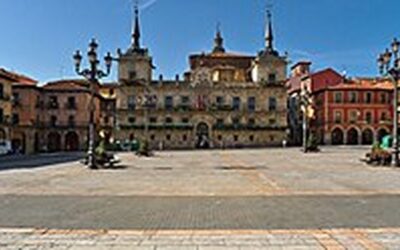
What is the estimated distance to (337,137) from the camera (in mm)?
73000

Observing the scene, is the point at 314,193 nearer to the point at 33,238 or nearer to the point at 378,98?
the point at 33,238

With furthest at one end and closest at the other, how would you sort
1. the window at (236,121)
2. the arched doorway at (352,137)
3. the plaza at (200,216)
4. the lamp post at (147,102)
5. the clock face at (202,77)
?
1. the arched doorway at (352,137)
2. the clock face at (202,77)
3. the window at (236,121)
4. the lamp post at (147,102)
5. the plaza at (200,216)

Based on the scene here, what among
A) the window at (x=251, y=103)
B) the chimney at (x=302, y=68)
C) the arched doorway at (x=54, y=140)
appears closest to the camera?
the arched doorway at (x=54, y=140)

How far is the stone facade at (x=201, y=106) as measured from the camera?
67625 mm

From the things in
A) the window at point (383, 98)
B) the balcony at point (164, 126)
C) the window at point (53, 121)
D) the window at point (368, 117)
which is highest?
the window at point (383, 98)

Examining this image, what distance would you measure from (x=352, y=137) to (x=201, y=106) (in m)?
24.1

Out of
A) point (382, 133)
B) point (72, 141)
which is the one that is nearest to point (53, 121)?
point (72, 141)

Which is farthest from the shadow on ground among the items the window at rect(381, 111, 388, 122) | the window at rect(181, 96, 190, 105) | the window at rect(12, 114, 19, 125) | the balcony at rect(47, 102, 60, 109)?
the window at rect(381, 111, 388, 122)

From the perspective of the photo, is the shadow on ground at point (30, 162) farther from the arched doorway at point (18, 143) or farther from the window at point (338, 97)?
the window at point (338, 97)

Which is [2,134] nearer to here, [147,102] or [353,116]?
[147,102]

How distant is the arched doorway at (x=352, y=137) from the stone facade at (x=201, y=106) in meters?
11.1

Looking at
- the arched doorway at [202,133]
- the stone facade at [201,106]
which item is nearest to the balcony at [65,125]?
the stone facade at [201,106]

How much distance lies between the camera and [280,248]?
662cm

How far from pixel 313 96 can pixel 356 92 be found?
7.82m
